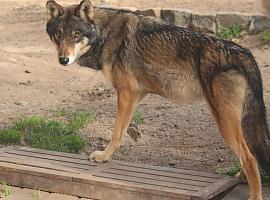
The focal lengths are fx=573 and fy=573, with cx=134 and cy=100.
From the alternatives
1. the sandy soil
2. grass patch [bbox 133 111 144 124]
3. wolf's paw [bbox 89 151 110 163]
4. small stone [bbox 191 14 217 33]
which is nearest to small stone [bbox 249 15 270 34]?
small stone [bbox 191 14 217 33]

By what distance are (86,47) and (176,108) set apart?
272 centimetres

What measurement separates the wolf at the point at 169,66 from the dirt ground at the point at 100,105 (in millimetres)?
946

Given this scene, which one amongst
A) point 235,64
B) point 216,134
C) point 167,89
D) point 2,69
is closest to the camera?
point 235,64

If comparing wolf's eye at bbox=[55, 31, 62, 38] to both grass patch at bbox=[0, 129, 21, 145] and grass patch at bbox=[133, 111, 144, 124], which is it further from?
grass patch at bbox=[133, 111, 144, 124]

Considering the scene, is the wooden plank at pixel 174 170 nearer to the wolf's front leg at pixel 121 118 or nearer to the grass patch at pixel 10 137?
the wolf's front leg at pixel 121 118

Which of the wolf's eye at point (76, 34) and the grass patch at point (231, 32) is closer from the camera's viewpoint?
the wolf's eye at point (76, 34)

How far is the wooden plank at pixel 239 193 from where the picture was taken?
4.88m

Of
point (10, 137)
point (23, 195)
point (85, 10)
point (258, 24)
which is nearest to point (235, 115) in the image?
point (85, 10)

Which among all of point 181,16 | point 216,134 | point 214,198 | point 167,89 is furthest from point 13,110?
point 181,16

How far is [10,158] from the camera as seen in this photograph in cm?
566

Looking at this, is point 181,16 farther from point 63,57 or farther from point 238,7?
point 63,57

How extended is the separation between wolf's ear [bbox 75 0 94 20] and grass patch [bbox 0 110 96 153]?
5.29 feet

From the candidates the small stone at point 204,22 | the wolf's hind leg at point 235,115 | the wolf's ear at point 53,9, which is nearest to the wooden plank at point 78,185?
the wolf's hind leg at point 235,115

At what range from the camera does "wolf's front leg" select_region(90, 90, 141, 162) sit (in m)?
5.39
